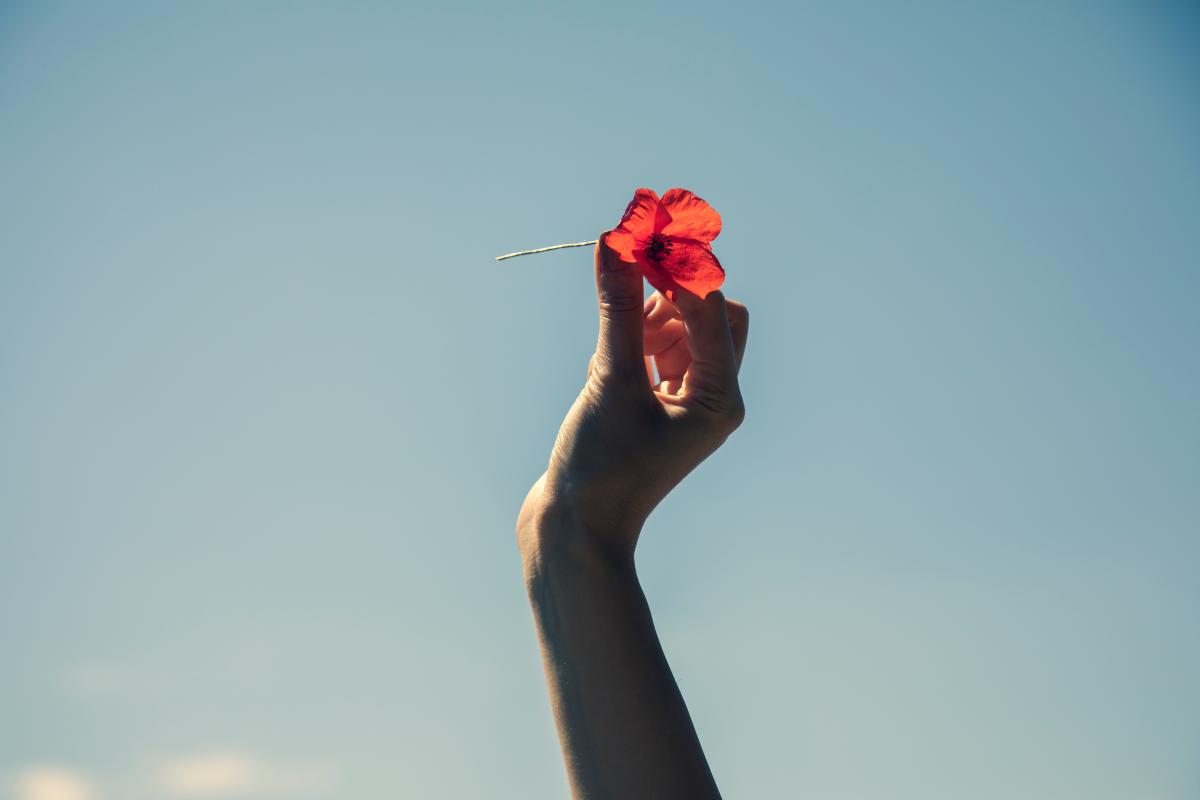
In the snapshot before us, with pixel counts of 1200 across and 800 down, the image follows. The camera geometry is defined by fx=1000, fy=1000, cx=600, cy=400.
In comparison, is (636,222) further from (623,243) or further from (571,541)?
(571,541)

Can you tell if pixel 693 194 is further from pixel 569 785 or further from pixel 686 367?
pixel 569 785

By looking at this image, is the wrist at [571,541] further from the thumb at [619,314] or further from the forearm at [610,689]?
the thumb at [619,314]

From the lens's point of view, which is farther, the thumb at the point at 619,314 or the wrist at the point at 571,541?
the thumb at the point at 619,314

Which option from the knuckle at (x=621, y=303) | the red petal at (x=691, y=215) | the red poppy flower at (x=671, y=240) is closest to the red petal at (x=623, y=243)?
the red poppy flower at (x=671, y=240)

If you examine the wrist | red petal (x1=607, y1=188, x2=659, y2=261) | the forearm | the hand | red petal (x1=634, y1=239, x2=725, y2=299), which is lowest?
the forearm

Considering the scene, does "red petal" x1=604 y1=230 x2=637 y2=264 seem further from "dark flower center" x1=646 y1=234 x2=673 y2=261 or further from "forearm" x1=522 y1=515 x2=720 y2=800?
"forearm" x1=522 y1=515 x2=720 y2=800

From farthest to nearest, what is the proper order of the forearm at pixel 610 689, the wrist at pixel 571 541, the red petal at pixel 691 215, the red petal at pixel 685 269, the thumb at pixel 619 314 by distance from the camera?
the red petal at pixel 691 215 → the red petal at pixel 685 269 → the thumb at pixel 619 314 → the wrist at pixel 571 541 → the forearm at pixel 610 689

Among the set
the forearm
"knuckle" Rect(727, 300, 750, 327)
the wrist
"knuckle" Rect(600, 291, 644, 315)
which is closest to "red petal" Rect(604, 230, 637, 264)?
"knuckle" Rect(600, 291, 644, 315)
